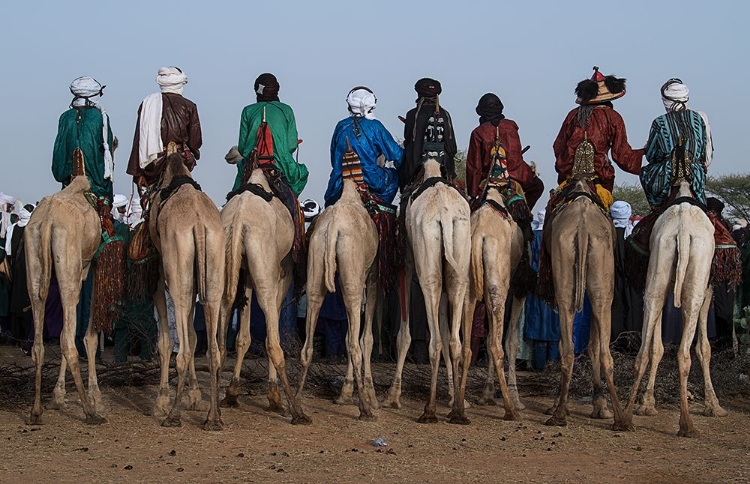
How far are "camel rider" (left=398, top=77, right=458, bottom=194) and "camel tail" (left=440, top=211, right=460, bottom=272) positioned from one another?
101cm

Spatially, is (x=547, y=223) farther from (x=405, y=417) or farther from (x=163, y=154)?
(x=163, y=154)

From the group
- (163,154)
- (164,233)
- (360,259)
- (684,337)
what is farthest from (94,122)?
(684,337)

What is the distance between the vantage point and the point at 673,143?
439 inches

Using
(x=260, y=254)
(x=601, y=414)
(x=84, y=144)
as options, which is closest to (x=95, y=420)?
(x=260, y=254)

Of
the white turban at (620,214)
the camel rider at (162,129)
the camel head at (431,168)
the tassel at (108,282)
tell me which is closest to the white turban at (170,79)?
the camel rider at (162,129)

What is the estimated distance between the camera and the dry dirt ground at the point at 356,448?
8.17 m

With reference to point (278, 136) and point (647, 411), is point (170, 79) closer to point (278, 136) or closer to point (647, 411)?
point (278, 136)

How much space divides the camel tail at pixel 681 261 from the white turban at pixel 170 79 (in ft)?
16.9

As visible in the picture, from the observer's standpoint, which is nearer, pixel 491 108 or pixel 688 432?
pixel 688 432

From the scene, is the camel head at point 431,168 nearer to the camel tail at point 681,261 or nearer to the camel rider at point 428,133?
the camel rider at point 428,133

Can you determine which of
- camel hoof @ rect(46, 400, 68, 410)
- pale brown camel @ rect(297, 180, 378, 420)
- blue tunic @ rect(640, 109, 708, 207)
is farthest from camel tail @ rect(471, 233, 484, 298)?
camel hoof @ rect(46, 400, 68, 410)

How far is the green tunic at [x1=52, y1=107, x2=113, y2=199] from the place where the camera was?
37.1 feet

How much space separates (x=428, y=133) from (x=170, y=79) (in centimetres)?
266

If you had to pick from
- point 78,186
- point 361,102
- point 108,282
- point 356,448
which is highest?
point 361,102
